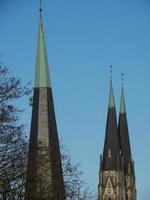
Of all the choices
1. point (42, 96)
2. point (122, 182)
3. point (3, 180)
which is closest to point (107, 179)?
point (122, 182)

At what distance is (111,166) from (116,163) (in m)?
0.88

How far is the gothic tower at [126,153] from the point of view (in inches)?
3839

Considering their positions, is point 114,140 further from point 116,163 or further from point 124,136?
point 116,163

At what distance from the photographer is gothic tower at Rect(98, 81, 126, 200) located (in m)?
95.2

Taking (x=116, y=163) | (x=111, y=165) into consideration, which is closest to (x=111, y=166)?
(x=111, y=165)

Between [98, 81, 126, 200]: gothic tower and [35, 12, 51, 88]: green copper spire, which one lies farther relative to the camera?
[98, 81, 126, 200]: gothic tower

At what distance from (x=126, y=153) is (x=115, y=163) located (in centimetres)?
210

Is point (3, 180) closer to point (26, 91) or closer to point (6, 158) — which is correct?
point (6, 158)

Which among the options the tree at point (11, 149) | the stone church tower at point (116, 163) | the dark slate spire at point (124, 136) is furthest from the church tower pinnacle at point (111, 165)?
the tree at point (11, 149)

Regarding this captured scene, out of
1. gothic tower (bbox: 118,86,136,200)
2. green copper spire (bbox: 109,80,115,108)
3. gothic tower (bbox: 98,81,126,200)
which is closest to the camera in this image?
gothic tower (bbox: 98,81,126,200)

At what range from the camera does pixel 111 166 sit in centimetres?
9806

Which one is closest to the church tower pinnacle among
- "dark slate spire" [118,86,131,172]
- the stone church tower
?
the stone church tower

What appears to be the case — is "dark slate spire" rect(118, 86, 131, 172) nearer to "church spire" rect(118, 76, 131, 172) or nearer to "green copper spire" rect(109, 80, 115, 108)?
"church spire" rect(118, 76, 131, 172)

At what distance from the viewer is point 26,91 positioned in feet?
73.7
